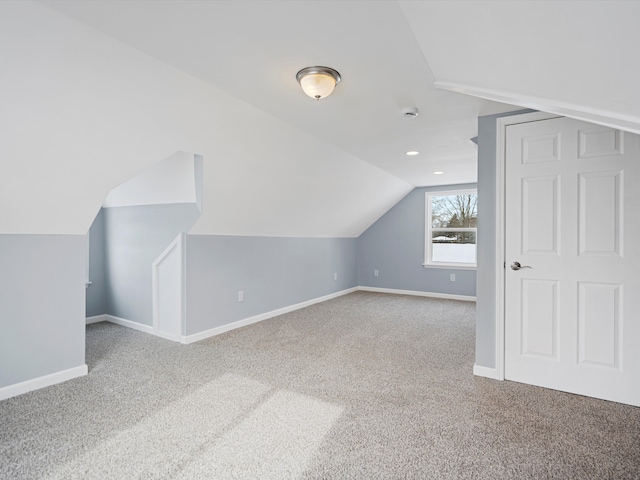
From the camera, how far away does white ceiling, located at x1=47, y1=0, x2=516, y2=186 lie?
1.58 meters

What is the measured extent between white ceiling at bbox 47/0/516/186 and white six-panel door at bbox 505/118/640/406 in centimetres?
56

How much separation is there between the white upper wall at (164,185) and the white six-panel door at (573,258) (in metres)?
2.85

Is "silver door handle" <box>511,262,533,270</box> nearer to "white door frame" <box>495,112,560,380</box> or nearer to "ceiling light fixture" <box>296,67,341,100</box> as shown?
"white door frame" <box>495,112,560,380</box>

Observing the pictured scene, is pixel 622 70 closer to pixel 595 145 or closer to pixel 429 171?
pixel 595 145

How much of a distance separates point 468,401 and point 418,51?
2.23 m

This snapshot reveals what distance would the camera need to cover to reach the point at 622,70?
914 millimetres

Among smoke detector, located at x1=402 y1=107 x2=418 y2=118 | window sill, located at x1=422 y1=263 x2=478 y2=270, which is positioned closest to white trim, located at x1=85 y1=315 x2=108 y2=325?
smoke detector, located at x1=402 y1=107 x2=418 y2=118

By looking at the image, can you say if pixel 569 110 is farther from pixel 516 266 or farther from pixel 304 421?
pixel 304 421

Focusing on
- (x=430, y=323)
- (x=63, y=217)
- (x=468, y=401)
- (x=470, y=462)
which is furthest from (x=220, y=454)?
(x=430, y=323)

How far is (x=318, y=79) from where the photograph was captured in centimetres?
212

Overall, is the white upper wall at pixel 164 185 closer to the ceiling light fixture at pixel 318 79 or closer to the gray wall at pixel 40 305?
the gray wall at pixel 40 305

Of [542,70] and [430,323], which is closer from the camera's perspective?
[542,70]

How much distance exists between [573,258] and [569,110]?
1.40 metres

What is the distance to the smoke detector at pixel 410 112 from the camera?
8.89ft
